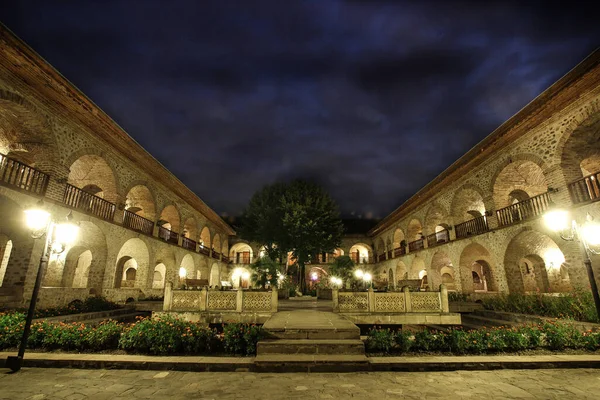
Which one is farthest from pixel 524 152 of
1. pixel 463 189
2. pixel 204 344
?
pixel 204 344

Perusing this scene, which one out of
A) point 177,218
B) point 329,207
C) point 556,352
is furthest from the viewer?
point 329,207

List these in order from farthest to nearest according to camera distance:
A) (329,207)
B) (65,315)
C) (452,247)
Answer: (329,207)
(452,247)
(65,315)

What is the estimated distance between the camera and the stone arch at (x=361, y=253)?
32094mm

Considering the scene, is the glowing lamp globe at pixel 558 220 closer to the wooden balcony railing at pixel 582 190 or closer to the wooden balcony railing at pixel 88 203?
the wooden balcony railing at pixel 582 190

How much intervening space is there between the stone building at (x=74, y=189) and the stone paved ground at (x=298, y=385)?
3.40m

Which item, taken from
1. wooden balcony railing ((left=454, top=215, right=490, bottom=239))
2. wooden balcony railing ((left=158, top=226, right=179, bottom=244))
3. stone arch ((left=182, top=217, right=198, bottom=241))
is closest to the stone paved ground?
wooden balcony railing ((left=454, top=215, right=490, bottom=239))

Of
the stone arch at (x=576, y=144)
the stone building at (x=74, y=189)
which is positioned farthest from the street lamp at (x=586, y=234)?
the stone building at (x=74, y=189)

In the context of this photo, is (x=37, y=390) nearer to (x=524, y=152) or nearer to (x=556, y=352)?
(x=556, y=352)

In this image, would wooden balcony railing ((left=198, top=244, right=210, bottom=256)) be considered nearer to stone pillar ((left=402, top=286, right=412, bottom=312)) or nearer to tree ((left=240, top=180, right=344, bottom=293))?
tree ((left=240, top=180, right=344, bottom=293))

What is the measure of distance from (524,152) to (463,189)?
427cm

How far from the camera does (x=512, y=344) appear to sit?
6.21 meters

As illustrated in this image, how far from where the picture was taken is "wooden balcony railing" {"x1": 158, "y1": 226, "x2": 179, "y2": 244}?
56.8ft

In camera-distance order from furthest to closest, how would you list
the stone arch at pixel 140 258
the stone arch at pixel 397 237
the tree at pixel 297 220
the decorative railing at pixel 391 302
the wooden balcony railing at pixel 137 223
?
the stone arch at pixel 397 237 → the tree at pixel 297 220 → the stone arch at pixel 140 258 → the wooden balcony railing at pixel 137 223 → the decorative railing at pixel 391 302

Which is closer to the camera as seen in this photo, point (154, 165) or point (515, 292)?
point (515, 292)
